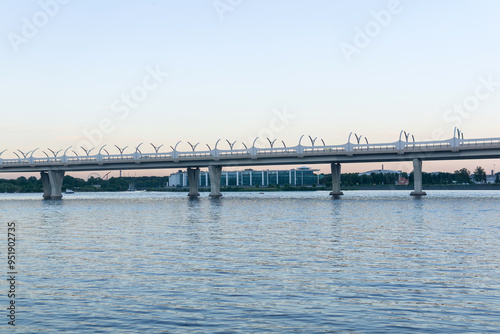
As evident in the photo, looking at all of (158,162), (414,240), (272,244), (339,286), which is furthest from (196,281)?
(158,162)

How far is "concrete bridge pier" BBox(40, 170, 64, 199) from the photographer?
185125 mm

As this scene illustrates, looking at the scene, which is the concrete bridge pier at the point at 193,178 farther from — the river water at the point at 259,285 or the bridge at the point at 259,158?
the river water at the point at 259,285

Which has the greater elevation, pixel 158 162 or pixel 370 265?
pixel 158 162

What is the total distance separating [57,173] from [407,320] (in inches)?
7123

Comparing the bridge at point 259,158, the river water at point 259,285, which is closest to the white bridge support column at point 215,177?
the bridge at point 259,158

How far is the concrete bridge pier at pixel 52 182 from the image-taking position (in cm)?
18512

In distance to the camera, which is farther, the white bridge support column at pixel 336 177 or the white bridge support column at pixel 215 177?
the white bridge support column at pixel 215 177

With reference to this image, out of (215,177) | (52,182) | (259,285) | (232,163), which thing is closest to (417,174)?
(232,163)

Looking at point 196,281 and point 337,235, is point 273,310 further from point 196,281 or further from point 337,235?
point 337,235

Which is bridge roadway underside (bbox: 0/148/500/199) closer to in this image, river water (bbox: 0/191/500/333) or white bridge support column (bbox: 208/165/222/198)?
white bridge support column (bbox: 208/165/222/198)

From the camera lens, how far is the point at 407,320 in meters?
18.6

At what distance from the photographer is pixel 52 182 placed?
185875 mm

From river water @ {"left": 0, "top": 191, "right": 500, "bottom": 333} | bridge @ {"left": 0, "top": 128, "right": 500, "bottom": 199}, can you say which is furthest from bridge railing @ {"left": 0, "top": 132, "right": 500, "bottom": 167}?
river water @ {"left": 0, "top": 191, "right": 500, "bottom": 333}

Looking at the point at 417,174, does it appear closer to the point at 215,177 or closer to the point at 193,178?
the point at 215,177
